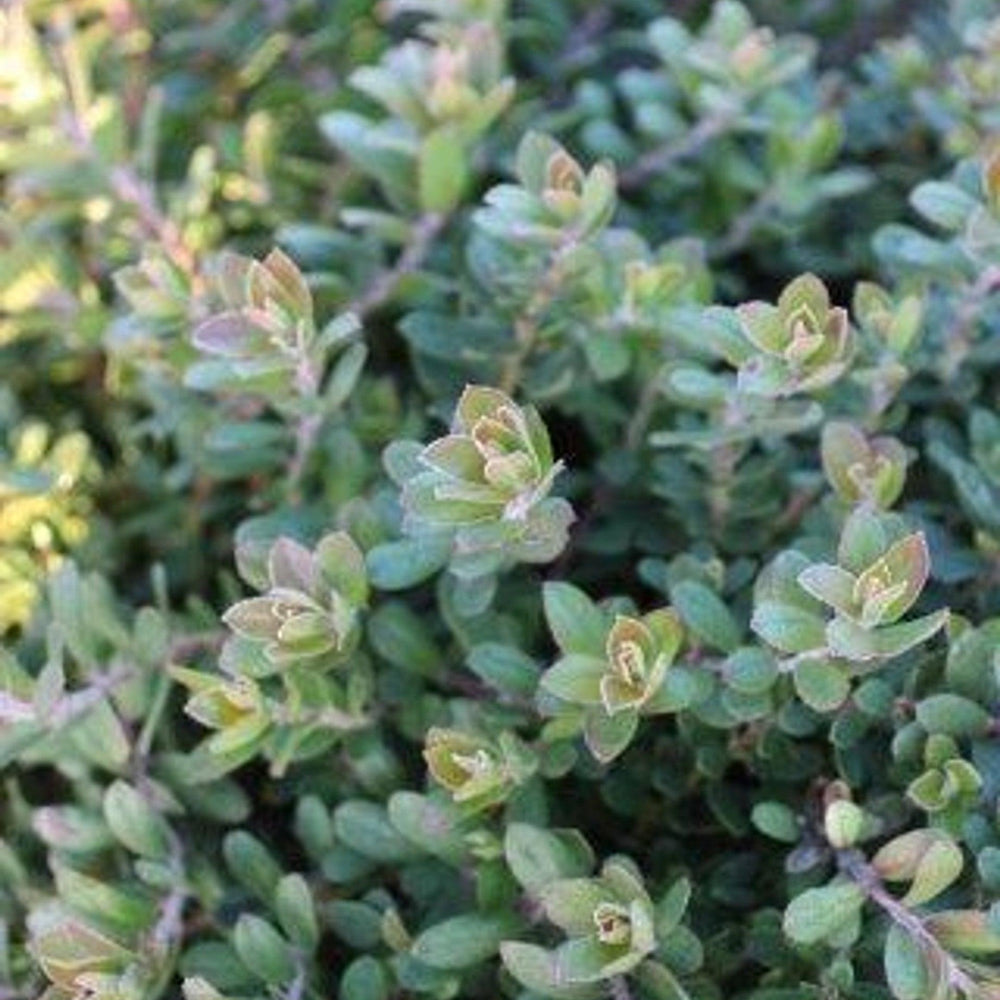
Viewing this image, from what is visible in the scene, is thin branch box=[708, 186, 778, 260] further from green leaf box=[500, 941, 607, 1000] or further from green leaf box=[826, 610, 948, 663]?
green leaf box=[500, 941, 607, 1000]

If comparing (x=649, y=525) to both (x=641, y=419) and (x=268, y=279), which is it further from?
(x=268, y=279)

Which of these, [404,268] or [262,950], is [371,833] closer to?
[262,950]

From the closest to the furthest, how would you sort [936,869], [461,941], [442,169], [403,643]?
[936,869], [461,941], [403,643], [442,169]

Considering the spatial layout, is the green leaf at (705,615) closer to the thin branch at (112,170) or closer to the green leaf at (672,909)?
the green leaf at (672,909)

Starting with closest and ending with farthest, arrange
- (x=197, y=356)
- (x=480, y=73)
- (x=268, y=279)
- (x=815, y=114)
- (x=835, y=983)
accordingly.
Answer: (x=835, y=983), (x=268, y=279), (x=197, y=356), (x=480, y=73), (x=815, y=114)

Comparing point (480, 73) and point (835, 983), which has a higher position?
point (480, 73)

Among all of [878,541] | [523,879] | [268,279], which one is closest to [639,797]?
[523,879]

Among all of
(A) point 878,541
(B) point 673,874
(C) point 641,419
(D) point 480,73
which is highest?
(D) point 480,73

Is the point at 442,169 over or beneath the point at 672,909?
over

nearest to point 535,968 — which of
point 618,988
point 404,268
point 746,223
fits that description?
point 618,988
